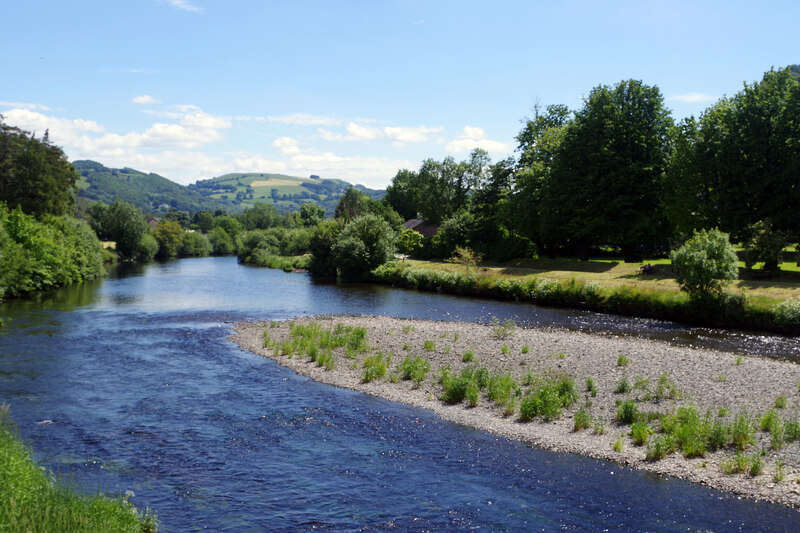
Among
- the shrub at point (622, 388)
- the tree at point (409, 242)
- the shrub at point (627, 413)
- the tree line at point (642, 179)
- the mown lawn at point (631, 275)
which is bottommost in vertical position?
the shrub at point (627, 413)

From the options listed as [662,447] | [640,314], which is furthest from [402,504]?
[640,314]

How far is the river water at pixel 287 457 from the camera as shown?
1302cm

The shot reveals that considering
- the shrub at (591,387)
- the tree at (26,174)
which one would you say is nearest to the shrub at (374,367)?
the shrub at (591,387)

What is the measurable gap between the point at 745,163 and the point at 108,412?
47.7m

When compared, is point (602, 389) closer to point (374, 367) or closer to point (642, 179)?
point (374, 367)

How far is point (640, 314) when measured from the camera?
40.3 meters

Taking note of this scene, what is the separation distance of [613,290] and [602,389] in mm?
23598

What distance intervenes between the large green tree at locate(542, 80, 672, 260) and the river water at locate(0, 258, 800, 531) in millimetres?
27609

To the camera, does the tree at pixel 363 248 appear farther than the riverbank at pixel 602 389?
Yes

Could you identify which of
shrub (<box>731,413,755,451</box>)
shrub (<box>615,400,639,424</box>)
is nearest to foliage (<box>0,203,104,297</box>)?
shrub (<box>615,400,639,424</box>)

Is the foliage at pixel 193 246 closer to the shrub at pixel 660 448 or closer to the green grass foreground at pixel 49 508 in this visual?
the green grass foreground at pixel 49 508

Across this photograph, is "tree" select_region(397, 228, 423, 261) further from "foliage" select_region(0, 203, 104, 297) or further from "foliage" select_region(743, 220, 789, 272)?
"foliage" select_region(743, 220, 789, 272)

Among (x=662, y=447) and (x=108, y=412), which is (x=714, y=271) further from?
(x=108, y=412)

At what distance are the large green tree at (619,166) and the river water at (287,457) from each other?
2761 centimetres
